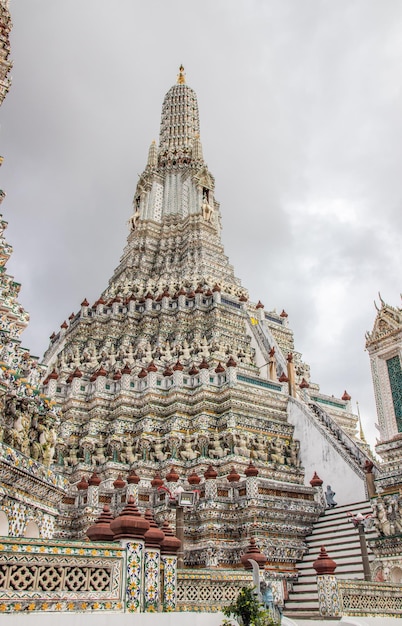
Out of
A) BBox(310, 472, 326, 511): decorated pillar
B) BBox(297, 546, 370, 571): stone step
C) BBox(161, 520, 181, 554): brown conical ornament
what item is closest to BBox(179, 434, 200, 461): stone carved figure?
BBox(310, 472, 326, 511): decorated pillar

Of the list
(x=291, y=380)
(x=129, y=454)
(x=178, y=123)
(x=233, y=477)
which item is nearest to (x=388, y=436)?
(x=233, y=477)

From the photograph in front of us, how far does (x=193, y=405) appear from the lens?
2344cm

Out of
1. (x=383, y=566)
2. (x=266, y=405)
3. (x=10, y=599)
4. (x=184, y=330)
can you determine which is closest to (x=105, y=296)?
(x=184, y=330)

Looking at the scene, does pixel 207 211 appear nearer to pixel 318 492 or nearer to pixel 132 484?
pixel 318 492

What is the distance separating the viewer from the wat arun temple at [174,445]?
727 centimetres

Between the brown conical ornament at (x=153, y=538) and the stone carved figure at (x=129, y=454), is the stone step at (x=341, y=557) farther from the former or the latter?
the brown conical ornament at (x=153, y=538)

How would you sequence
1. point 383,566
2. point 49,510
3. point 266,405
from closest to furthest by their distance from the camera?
point 49,510 < point 383,566 < point 266,405

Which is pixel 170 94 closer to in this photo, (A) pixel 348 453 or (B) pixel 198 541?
(A) pixel 348 453

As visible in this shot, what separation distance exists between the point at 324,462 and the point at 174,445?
595 cm

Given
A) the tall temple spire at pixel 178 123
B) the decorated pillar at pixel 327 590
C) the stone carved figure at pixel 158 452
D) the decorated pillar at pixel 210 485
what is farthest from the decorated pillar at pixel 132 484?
the tall temple spire at pixel 178 123

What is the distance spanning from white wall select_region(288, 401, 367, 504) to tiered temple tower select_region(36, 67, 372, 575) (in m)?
0.08

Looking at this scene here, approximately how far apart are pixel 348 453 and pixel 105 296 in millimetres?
19526

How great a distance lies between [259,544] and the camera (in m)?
16.2

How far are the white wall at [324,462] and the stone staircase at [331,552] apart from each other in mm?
1218
